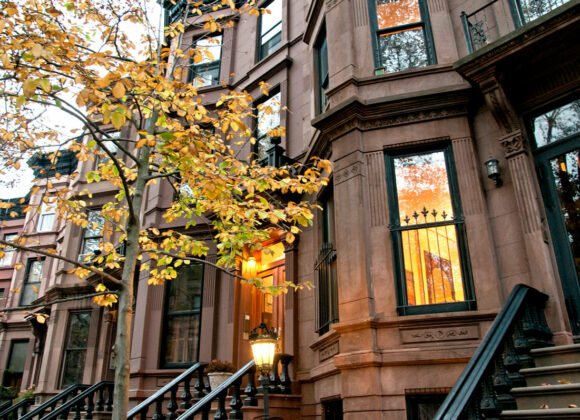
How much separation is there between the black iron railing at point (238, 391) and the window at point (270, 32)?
875 cm

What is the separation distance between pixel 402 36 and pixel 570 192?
394 cm

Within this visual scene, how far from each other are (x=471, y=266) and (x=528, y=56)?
2.99 m

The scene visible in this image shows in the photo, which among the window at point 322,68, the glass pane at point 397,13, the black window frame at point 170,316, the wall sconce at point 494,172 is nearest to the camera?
the wall sconce at point 494,172

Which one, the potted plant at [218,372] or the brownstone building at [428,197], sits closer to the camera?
the brownstone building at [428,197]

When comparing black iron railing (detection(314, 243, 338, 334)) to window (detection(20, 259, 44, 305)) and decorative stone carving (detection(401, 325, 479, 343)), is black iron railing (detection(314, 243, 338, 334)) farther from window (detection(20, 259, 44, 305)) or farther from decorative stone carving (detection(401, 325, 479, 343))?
window (detection(20, 259, 44, 305))

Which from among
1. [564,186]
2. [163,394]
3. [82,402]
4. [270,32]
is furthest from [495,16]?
[82,402]

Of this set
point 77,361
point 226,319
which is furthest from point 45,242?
point 226,319

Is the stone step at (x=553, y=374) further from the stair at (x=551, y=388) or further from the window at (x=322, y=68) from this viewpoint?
the window at (x=322, y=68)

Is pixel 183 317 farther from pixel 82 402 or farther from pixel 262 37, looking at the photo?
pixel 262 37

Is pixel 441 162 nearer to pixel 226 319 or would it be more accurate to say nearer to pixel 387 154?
pixel 387 154

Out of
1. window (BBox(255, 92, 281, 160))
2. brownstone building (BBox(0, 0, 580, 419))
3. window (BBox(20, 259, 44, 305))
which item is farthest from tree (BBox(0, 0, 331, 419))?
window (BBox(20, 259, 44, 305))

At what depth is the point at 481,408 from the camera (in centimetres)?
451

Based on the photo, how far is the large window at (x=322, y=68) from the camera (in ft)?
33.4

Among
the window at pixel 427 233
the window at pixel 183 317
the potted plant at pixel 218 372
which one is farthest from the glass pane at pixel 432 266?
Result: the window at pixel 183 317
